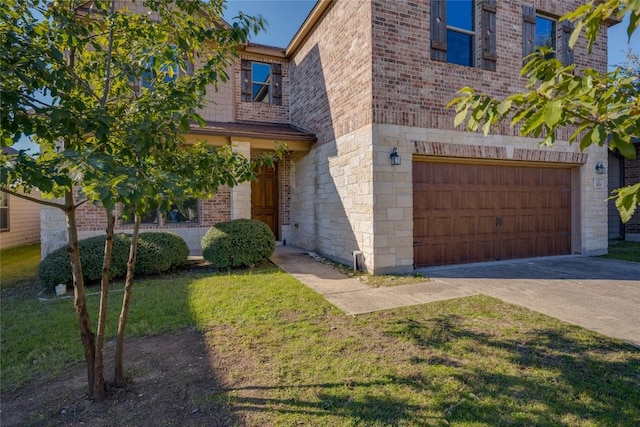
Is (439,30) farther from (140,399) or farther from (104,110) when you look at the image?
(140,399)

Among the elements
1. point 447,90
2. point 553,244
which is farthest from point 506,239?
point 447,90

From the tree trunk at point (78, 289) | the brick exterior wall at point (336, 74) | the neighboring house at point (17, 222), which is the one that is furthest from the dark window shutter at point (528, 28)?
the neighboring house at point (17, 222)

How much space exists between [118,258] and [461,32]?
8420 mm

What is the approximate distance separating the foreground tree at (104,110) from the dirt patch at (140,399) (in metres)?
0.21

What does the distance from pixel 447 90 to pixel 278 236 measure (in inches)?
260

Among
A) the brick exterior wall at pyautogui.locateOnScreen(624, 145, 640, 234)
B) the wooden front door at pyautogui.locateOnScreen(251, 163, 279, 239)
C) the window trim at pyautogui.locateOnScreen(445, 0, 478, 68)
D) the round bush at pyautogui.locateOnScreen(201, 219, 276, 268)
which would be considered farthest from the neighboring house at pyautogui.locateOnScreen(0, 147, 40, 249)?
the brick exterior wall at pyautogui.locateOnScreen(624, 145, 640, 234)

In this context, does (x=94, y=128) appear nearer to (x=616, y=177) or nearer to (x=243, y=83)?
(x=243, y=83)

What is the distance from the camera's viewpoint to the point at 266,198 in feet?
36.2

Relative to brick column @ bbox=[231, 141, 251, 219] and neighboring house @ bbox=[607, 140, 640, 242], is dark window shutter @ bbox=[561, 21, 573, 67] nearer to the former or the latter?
neighboring house @ bbox=[607, 140, 640, 242]

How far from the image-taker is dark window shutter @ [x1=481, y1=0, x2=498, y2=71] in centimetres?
737

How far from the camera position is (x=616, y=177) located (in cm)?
1204

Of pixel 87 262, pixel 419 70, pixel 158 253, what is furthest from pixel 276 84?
pixel 87 262

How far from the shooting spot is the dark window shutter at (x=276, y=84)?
11125 mm

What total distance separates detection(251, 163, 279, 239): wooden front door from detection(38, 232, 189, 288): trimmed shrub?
3697 millimetres
